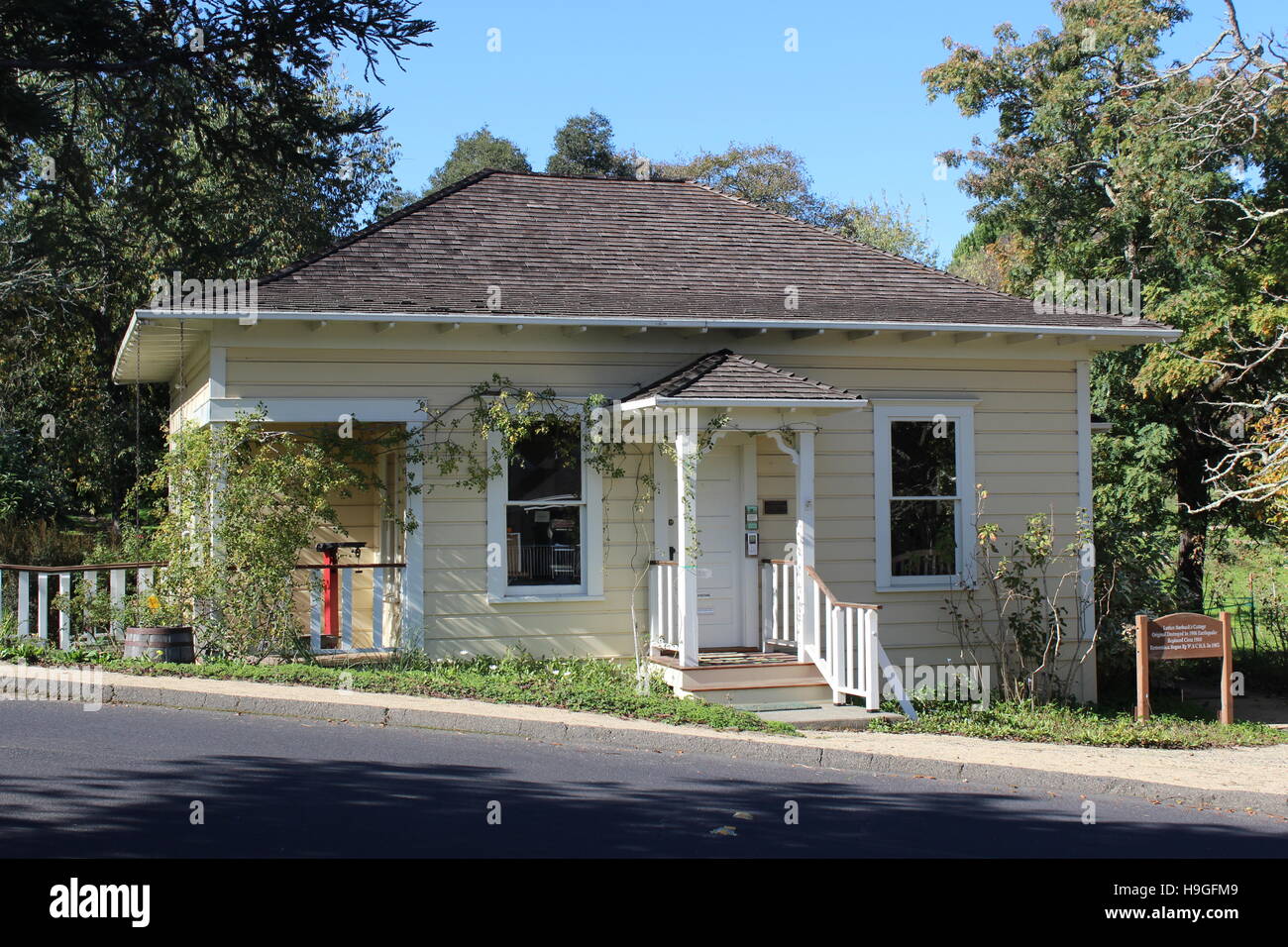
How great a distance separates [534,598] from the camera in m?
12.2

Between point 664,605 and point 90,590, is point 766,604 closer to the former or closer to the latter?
point 664,605

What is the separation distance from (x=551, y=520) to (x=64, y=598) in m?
4.79

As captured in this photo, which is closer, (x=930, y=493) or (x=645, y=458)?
(x=645, y=458)

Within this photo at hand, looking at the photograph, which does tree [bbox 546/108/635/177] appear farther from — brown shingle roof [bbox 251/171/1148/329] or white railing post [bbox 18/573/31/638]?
white railing post [bbox 18/573/31/638]

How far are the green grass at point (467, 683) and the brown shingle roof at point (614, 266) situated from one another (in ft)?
11.2

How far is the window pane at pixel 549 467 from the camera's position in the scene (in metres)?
12.4

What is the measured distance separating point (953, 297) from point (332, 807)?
9939 millimetres

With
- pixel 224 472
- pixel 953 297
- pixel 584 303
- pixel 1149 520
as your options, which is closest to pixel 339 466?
pixel 224 472

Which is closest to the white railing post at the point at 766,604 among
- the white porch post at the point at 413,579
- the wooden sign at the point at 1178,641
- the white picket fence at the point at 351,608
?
the white porch post at the point at 413,579

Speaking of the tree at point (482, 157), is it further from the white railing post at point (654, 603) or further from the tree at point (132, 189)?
the white railing post at point (654, 603)

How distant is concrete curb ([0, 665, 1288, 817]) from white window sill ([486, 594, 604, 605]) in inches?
87.4

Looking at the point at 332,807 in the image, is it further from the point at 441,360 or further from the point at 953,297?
the point at 953,297

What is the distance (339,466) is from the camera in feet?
37.2

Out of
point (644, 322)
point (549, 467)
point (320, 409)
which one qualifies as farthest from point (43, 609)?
point (644, 322)
